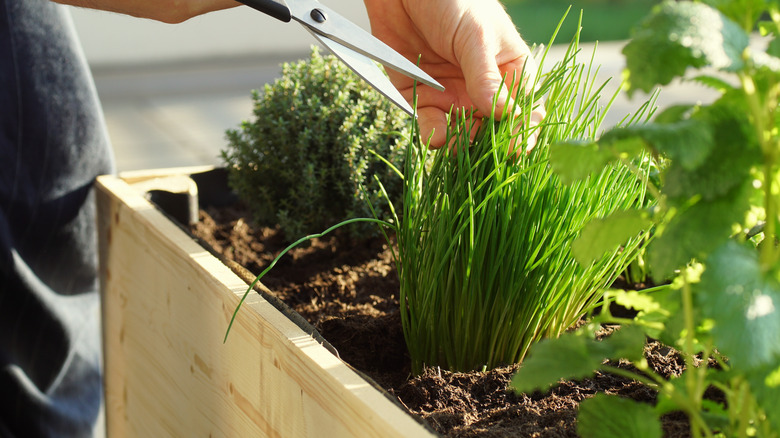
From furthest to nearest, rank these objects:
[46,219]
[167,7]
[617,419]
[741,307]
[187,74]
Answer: [187,74]
[46,219]
[167,7]
[617,419]
[741,307]

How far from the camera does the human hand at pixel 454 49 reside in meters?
0.88

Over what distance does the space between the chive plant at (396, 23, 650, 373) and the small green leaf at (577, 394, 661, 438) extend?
0.28m

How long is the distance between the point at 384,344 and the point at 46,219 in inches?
26.8

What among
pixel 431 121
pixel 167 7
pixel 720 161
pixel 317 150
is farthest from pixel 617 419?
pixel 317 150

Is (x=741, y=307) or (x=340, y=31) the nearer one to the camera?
(x=741, y=307)

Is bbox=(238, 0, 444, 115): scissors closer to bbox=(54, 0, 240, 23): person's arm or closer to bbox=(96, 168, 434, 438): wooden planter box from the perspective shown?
bbox=(54, 0, 240, 23): person's arm

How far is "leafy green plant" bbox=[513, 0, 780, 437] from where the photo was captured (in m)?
0.37

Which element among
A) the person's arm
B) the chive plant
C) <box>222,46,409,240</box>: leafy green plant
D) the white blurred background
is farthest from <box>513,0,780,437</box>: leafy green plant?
the white blurred background

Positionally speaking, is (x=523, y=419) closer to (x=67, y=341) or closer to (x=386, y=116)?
(x=386, y=116)

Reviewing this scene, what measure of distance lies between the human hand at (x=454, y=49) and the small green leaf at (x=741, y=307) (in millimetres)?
447

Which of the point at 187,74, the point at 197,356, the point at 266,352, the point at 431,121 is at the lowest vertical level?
the point at 187,74

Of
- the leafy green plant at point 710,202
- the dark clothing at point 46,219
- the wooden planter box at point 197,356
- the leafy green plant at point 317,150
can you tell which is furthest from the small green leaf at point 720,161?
the dark clothing at point 46,219

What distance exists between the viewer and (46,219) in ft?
4.12

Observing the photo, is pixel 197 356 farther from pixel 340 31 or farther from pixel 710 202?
pixel 710 202
